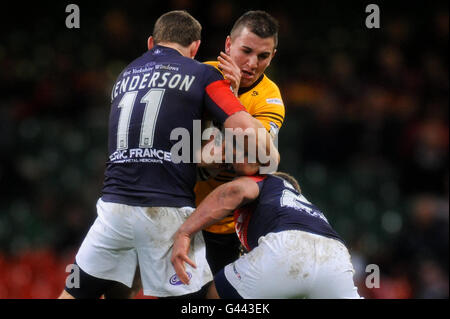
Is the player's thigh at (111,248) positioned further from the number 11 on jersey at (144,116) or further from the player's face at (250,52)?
the player's face at (250,52)

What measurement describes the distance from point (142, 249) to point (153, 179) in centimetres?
42

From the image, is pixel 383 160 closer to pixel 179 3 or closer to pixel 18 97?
pixel 179 3

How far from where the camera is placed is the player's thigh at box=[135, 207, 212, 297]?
4.11m

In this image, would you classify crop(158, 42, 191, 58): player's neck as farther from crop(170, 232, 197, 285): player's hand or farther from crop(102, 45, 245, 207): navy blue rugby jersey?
crop(170, 232, 197, 285): player's hand

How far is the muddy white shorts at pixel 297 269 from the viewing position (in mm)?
3961

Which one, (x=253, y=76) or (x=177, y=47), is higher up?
(x=177, y=47)

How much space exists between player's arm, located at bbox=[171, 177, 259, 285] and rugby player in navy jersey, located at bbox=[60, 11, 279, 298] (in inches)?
3.1

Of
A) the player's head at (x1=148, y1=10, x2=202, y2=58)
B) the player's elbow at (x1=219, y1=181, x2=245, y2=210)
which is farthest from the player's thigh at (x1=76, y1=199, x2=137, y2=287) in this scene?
the player's head at (x1=148, y1=10, x2=202, y2=58)

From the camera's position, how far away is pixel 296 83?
36.1 feet

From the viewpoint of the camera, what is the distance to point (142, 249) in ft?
13.7

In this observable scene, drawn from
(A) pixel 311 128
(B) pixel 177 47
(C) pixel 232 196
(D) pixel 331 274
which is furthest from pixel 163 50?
(A) pixel 311 128

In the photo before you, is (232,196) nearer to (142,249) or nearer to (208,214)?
(208,214)

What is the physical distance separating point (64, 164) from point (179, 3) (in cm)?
362
